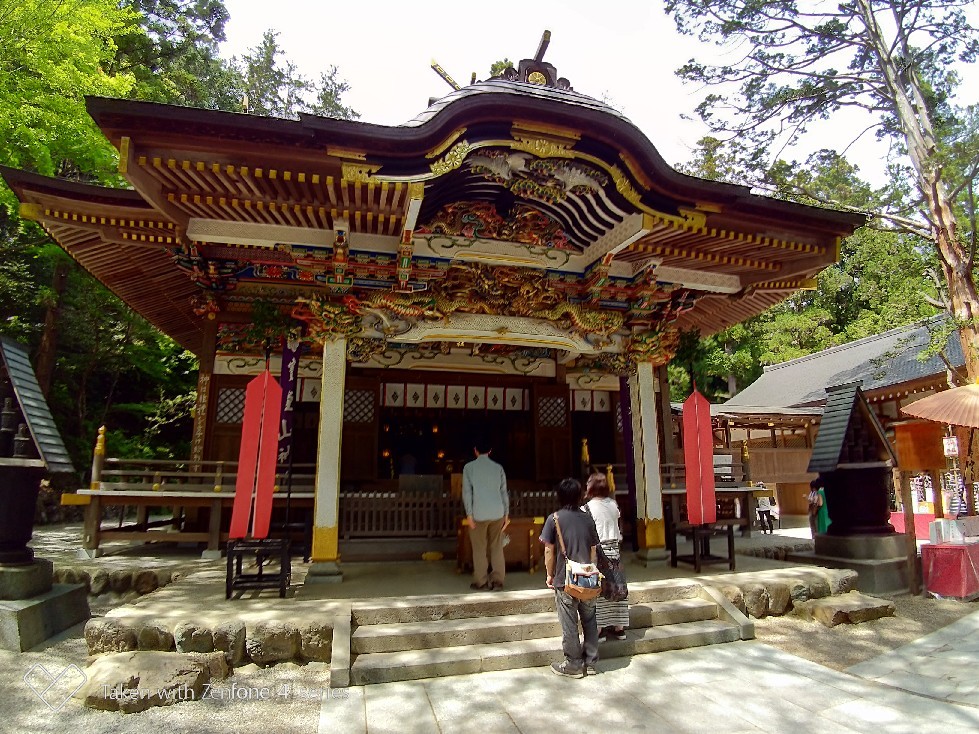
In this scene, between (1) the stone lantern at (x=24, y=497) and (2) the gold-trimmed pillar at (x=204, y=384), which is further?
(2) the gold-trimmed pillar at (x=204, y=384)

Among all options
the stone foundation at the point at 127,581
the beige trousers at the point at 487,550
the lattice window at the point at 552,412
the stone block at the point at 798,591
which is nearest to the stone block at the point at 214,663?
the beige trousers at the point at 487,550

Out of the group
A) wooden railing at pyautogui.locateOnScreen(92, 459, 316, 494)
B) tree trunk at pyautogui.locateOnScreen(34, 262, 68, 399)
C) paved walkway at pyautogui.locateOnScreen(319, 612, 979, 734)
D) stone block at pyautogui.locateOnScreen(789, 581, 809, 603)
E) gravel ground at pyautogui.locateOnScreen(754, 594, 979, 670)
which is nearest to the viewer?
paved walkway at pyautogui.locateOnScreen(319, 612, 979, 734)

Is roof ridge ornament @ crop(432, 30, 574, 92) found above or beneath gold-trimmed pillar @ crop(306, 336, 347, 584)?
above

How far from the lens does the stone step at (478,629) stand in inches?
179

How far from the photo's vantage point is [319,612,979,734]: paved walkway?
3539mm

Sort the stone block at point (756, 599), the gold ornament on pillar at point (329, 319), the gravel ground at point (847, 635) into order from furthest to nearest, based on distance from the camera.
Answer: the gold ornament on pillar at point (329, 319), the stone block at point (756, 599), the gravel ground at point (847, 635)

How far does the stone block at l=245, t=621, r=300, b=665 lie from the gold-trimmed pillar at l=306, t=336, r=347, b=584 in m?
1.57

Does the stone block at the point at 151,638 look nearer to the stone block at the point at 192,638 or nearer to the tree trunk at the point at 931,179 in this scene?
the stone block at the point at 192,638

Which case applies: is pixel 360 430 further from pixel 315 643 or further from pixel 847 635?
pixel 847 635

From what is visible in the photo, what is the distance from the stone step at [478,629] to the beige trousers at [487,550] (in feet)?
2.11

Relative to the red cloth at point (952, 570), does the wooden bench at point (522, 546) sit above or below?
above

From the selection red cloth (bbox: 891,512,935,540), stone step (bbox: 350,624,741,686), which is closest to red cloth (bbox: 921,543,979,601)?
stone step (bbox: 350,624,741,686)

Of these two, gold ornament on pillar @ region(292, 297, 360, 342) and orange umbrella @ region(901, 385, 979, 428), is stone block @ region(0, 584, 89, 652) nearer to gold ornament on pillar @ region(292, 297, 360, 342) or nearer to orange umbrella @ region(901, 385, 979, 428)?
gold ornament on pillar @ region(292, 297, 360, 342)

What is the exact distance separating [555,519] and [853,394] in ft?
20.4
